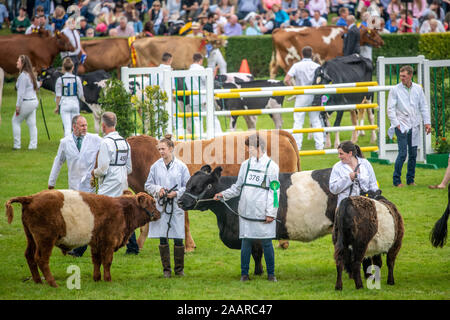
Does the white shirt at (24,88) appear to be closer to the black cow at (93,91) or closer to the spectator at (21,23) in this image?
the black cow at (93,91)

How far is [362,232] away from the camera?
25.4 ft

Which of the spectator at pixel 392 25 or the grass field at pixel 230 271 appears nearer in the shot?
the grass field at pixel 230 271

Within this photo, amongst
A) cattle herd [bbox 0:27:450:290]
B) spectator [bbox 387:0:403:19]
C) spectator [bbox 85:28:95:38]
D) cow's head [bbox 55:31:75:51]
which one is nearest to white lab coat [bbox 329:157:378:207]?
cattle herd [bbox 0:27:450:290]

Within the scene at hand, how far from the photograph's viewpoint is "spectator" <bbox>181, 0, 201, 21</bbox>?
28422 mm

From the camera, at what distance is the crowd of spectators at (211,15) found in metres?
26.8

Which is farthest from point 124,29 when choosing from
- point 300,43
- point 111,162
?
point 111,162

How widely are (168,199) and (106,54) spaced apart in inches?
654

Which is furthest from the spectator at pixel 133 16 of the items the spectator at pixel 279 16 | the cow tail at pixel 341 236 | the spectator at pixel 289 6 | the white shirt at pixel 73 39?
the cow tail at pixel 341 236

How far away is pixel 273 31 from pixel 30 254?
18.5 metres

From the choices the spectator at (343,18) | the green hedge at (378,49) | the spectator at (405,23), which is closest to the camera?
the green hedge at (378,49)

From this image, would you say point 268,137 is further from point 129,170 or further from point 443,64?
point 443,64

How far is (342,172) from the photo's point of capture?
27.3 feet

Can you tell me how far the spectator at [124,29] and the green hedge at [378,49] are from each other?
3.55 m

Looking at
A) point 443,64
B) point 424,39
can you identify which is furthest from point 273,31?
point 443,64
